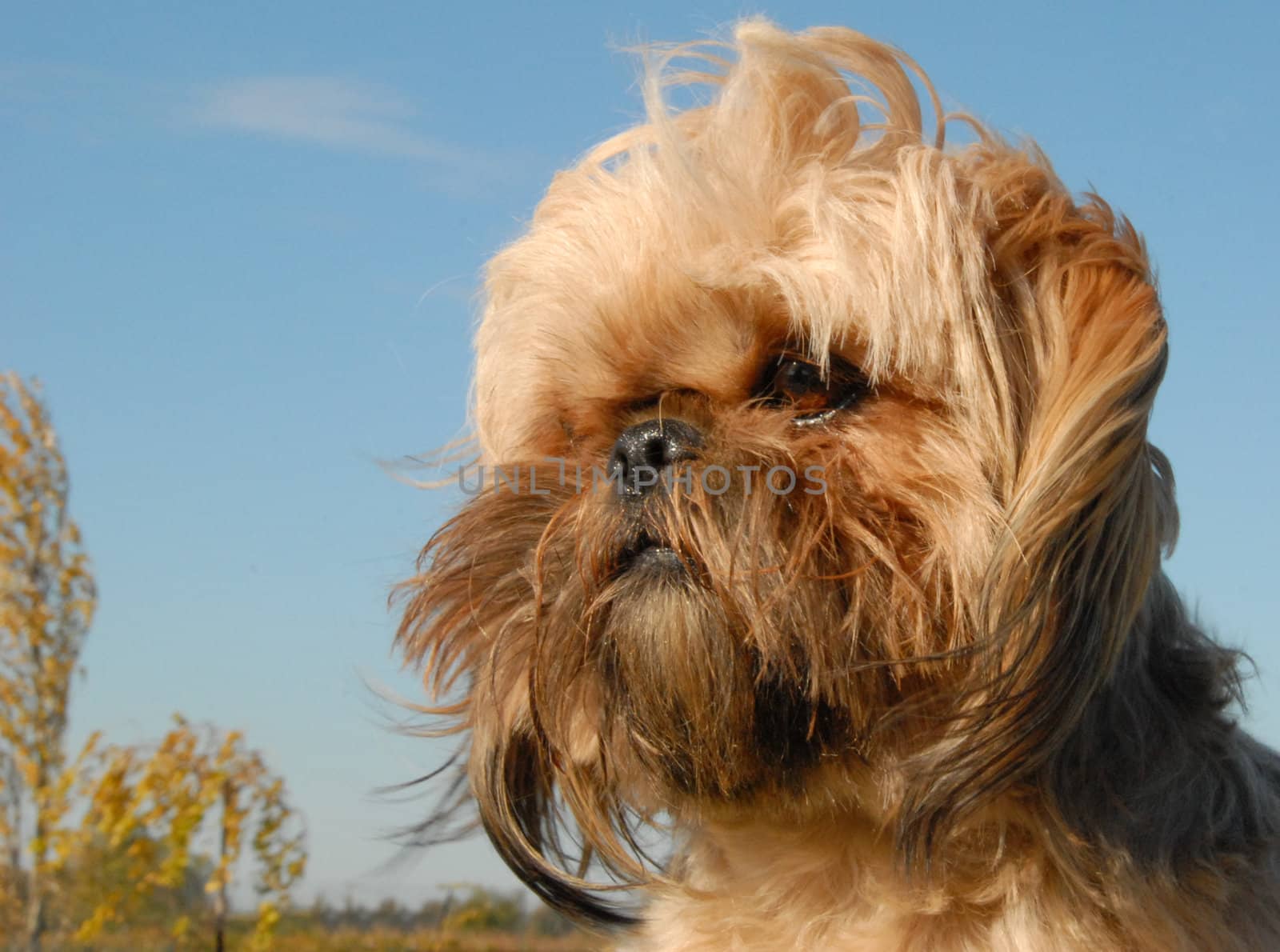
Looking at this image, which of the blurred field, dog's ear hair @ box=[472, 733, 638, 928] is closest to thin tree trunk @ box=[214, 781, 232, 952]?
the blurred field

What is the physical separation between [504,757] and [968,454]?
4.30 ft

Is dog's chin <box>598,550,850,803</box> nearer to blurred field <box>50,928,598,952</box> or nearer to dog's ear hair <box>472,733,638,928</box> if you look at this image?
dog's ear hair <box>472,733,638,928</box>

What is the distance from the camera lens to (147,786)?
574 cm

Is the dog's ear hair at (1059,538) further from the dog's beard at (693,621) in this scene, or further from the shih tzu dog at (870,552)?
the dog's beard at (693,621)

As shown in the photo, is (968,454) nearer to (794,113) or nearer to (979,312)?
(979,312)

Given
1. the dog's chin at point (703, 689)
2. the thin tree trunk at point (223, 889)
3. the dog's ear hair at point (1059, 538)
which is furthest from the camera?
the thin tree trunk at point (223, 889)

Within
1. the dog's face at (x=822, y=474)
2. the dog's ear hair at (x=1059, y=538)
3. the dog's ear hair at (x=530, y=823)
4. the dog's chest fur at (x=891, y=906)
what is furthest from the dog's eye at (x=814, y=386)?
the dog's ear hair at (x=530, y=823)

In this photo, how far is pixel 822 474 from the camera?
7.48 feet

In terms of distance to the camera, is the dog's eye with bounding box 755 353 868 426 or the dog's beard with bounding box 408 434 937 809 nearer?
the dog's beard with bounding box 408 434 937 809

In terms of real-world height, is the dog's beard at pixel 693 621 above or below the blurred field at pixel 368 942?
above

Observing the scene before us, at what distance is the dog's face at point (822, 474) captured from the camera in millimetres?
2230

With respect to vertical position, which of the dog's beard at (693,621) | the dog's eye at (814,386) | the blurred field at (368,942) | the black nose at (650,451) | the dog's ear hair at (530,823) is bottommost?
the blurred field at (368,942)

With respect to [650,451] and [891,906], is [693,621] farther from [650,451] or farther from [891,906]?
[891,906]

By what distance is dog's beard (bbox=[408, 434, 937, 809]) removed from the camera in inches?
88.4
